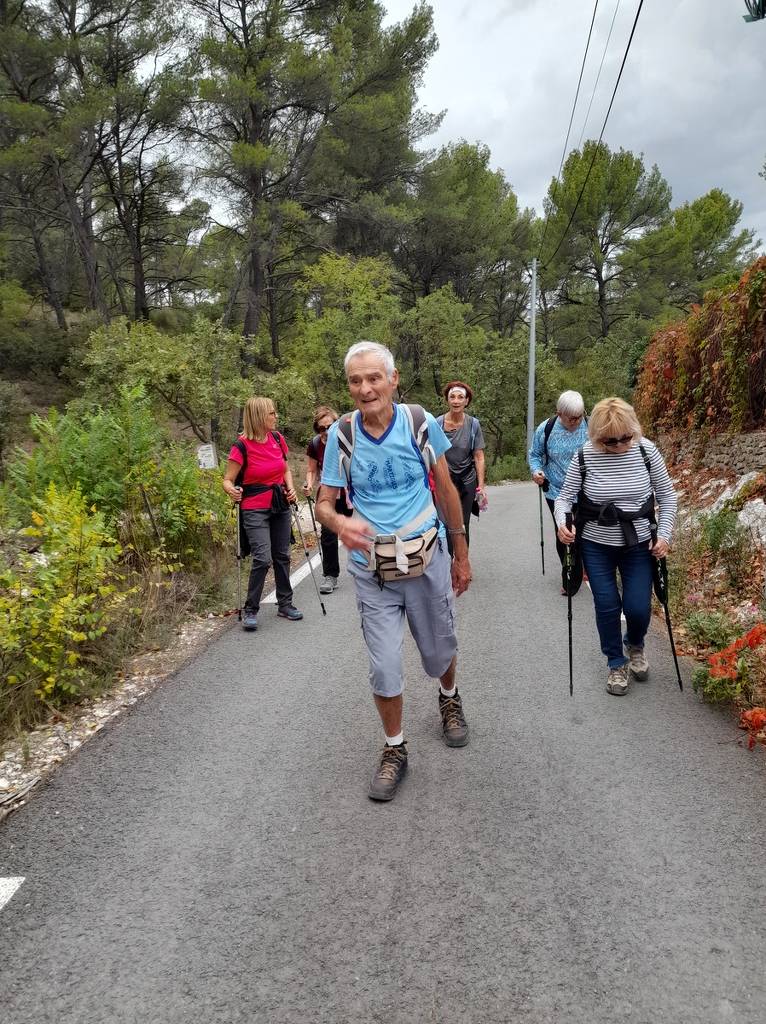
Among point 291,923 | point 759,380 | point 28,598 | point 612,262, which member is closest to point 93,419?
point 28,598

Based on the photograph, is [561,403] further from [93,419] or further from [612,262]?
[612,262]

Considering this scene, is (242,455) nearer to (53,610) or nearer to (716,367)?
(53,610)

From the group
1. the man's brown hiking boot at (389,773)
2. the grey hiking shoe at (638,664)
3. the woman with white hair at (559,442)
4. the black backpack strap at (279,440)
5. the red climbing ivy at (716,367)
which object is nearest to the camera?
the man's brown hiking boot at (389,773)

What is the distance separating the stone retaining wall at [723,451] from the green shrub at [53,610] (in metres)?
6.84

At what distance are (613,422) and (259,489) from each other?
335cm

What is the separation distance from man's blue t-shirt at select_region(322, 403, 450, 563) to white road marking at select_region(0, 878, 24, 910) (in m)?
1.95

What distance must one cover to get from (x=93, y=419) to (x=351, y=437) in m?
4.96

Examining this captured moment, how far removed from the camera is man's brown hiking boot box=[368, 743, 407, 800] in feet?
10.8

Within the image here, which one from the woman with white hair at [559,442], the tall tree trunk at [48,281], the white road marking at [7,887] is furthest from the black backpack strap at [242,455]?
the tall tree trunk at [48,281]

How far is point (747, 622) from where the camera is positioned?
A: 5.25m

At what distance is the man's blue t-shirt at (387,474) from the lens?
321cm

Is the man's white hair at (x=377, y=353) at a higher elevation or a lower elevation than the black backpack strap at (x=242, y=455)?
higher

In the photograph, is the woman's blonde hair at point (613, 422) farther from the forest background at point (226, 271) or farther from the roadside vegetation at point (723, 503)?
the forest background at point (226, 271)

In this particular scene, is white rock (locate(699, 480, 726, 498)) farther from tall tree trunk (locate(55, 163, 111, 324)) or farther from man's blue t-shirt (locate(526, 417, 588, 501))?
tall tree trunk (locate(55, 163, 111, 324))
